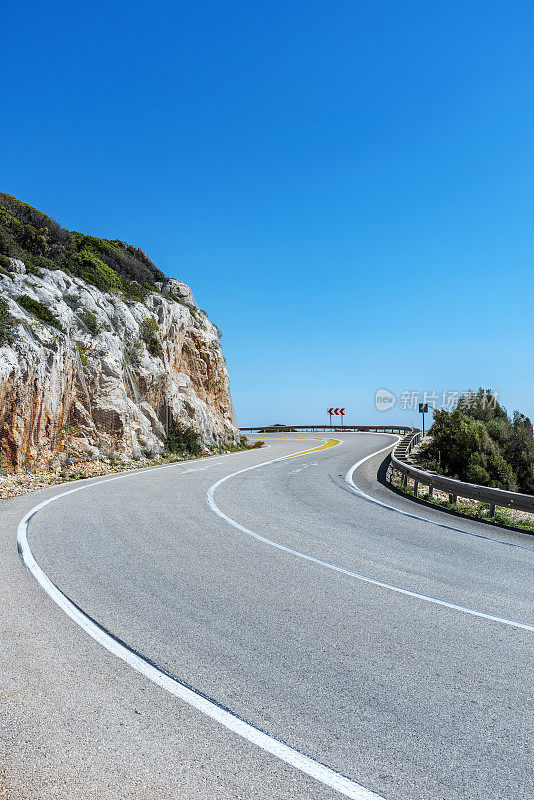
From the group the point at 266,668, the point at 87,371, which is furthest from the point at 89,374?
the point at 266,668

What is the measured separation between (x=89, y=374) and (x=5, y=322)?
4.51 m

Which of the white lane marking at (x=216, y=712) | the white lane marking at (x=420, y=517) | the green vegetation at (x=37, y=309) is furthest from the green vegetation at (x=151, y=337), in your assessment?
the white lane marking at (x=216, y=712)

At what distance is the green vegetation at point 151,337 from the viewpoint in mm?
27962

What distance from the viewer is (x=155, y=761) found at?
311 centimetres

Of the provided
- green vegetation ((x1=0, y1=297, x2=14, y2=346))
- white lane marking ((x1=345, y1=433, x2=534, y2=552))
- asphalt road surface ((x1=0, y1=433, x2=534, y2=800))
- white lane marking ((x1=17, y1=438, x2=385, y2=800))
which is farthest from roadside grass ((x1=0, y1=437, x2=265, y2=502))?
white lane marking ((x1=17, y1=438, x2=385, y2=800))

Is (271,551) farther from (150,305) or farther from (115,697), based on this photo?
(150,305)

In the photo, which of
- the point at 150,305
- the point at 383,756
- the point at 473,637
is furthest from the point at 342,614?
the point at 150,305

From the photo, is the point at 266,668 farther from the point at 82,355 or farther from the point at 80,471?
the point at 82,355

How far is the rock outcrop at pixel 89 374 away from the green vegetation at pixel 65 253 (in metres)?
0.79

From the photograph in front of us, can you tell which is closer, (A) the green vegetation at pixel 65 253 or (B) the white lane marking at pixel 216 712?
(B) the white lane marking at pixel 216 712

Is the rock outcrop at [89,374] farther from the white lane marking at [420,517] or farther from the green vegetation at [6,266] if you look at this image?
the white lane marking at [420,517]

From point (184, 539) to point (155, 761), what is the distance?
5.89m

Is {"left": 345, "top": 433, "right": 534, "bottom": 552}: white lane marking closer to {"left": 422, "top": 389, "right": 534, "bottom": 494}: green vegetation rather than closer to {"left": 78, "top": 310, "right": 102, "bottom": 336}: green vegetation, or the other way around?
{"left": 422, "top": 389, "right": 534, "bottom": 494}: green vegetation

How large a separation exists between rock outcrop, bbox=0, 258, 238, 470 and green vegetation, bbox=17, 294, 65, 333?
5cm
